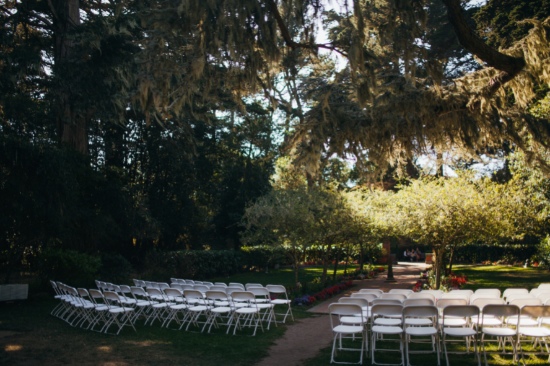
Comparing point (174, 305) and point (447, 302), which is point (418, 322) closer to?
point (447, 302)

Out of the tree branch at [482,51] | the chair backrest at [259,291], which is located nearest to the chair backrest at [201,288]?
the chair backrest at [259,291]

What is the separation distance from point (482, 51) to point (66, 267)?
1287 cm

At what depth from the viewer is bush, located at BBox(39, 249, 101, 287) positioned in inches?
567

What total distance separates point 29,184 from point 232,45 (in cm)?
990

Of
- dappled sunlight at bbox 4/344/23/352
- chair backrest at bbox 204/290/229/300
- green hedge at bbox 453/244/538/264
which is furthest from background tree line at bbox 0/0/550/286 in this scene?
green hedge at bbox 453/244/538/264

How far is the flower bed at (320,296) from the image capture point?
570 inches

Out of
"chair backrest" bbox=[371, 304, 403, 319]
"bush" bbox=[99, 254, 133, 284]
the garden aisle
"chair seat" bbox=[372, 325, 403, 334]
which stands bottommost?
the garden aisle

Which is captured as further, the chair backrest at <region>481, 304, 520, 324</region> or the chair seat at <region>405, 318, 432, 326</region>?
the chair seat at <region>405, 318, 432, 326</region>

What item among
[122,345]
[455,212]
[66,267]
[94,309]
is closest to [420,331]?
[122,345]

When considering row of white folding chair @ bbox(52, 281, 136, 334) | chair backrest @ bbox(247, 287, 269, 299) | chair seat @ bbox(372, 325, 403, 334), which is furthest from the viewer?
chair backrest @ bbox(247, 287, 269, 299)

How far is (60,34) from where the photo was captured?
635 inches

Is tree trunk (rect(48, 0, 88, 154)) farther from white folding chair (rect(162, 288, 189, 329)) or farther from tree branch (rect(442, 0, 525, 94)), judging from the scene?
tree branch (rect(442, 0, 525, 94))

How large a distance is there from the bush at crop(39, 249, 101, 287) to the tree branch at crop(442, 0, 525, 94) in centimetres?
1232

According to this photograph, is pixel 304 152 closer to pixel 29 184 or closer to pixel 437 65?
pixel 437 65
